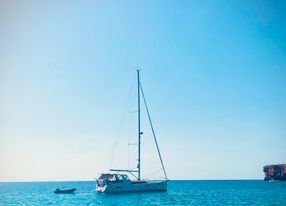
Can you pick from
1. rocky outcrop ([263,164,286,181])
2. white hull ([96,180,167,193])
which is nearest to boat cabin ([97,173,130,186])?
white hull ([96,180,167,193])

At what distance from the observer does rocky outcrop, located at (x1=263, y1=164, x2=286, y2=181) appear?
152m

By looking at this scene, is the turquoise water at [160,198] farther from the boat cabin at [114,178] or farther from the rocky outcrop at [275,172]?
the rocky outcrop at [275,172]

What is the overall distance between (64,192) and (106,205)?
36356 millimetres

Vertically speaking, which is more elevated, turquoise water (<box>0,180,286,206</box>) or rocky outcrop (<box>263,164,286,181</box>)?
rocky outcrop (<box>263,164,286,181</box>)

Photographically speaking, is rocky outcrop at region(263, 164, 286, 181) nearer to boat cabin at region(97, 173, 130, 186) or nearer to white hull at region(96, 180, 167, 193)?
white hull at region(96, 180, 167, 193)

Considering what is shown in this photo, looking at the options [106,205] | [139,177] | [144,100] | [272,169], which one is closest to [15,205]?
[106,205]

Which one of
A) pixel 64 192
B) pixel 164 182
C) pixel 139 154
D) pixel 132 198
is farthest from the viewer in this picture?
pixel 64 192

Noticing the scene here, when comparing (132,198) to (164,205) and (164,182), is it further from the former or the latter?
(164,182)

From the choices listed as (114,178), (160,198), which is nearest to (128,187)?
(114,178)

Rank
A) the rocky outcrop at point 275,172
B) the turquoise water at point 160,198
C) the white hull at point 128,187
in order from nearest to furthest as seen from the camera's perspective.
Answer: the turquoise water at point 160,198
the white hull at point 128,187
the rocky outcrop at point 275,172

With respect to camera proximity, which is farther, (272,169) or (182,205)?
(272,169)

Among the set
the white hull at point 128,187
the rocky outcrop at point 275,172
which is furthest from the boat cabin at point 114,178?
the rocky outcrop at point 275,172

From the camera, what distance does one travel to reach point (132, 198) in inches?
1909

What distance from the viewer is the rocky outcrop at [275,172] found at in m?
152
